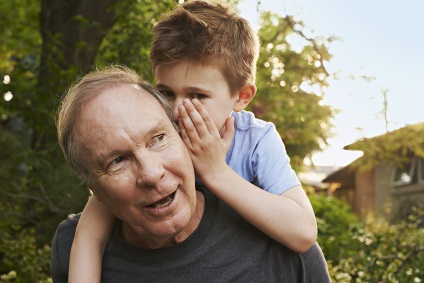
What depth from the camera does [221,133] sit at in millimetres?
2754

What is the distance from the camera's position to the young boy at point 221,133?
240 cm

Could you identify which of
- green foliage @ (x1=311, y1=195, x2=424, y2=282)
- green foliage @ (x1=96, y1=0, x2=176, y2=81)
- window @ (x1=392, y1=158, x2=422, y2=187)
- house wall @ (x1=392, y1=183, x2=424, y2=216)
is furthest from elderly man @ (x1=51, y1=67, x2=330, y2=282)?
window @ (x1=392, y1=158, x2=422, y2=187)

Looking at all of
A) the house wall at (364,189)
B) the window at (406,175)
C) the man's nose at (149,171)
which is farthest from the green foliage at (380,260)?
Answer: the house wall at (364,189)

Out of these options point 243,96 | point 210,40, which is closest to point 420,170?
point 243,96

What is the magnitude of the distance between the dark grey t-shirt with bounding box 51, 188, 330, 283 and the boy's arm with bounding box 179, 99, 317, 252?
11 cm

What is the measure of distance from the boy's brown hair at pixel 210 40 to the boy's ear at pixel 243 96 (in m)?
0.03

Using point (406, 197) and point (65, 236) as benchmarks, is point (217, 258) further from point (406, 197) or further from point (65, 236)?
point (406, 197)

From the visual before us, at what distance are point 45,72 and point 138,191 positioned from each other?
5.02 meters

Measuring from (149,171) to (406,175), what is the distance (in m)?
23.7

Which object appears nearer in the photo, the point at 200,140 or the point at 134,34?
the point at 200,140

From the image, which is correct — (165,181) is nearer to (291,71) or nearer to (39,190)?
(39,190)

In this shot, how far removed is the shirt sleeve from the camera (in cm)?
258

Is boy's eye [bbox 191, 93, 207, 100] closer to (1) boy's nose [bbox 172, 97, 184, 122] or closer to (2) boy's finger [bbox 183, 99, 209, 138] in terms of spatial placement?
(1) boy's nose [bbox 172, 97, 184, 122]

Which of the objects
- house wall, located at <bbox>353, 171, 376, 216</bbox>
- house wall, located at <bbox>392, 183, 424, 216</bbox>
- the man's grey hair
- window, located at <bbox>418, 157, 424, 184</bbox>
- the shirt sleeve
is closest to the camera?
the man's grey hair
